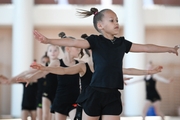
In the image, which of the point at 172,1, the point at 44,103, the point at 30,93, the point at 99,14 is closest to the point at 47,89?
the point at 44,103

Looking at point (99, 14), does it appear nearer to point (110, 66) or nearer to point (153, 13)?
point (110, 66)

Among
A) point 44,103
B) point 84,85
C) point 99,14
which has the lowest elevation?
point 44,103

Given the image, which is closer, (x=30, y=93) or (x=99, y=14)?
(x=99, y=14)

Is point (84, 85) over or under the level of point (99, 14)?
under

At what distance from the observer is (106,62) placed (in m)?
3.53

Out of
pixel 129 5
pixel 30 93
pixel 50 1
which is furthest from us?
pixel 50 1

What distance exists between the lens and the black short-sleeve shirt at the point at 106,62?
138 inches

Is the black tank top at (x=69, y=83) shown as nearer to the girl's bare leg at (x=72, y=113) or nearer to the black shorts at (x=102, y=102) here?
the girl's bare leg at (x=72, y=113)

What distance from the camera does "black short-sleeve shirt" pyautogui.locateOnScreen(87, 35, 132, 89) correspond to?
3.50 metres

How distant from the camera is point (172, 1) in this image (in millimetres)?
15125

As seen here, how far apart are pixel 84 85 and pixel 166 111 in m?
11.6

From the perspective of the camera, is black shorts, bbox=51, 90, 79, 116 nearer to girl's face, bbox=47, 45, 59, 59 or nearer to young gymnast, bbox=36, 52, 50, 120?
girl's face, bbox=47, 45, 59, 59

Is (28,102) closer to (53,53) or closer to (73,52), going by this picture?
(53,53)

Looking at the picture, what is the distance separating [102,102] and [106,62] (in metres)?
0.37
